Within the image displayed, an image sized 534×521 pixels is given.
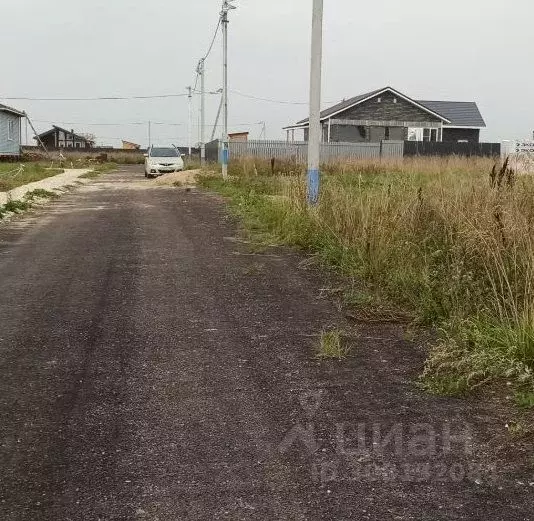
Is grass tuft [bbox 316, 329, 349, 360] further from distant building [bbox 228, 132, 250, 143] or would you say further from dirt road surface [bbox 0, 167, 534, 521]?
distant building [bbox 228, 132, 250, 143]

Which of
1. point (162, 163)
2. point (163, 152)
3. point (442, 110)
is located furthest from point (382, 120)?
point (162, 163)

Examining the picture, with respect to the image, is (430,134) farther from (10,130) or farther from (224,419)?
(224,419)

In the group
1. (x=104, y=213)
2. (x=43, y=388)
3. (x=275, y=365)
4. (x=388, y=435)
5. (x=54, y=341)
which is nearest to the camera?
(x=388, y=435)

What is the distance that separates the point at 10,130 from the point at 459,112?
34216 mm

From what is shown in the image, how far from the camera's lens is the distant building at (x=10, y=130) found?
138 ft

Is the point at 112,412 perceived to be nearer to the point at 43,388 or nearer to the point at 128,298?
the point at 43,388

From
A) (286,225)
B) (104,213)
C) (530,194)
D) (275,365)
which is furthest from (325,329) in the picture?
(104,213)

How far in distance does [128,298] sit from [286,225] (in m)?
4.15

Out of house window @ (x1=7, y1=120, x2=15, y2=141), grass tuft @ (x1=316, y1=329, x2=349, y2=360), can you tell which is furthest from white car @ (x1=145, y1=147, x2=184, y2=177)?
grass tuft @ (x1=316, y1=329, x2=349, y2=360)

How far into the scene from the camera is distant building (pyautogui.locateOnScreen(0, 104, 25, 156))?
138ft

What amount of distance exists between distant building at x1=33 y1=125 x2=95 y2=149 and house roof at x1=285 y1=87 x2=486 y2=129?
43.7 m

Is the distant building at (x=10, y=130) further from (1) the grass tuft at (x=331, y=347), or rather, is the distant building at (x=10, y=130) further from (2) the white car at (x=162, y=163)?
(1) the grass tuft at (x=331, y=347)

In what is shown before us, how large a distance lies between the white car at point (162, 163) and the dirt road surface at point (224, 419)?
24.3m

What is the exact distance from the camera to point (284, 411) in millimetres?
3646
